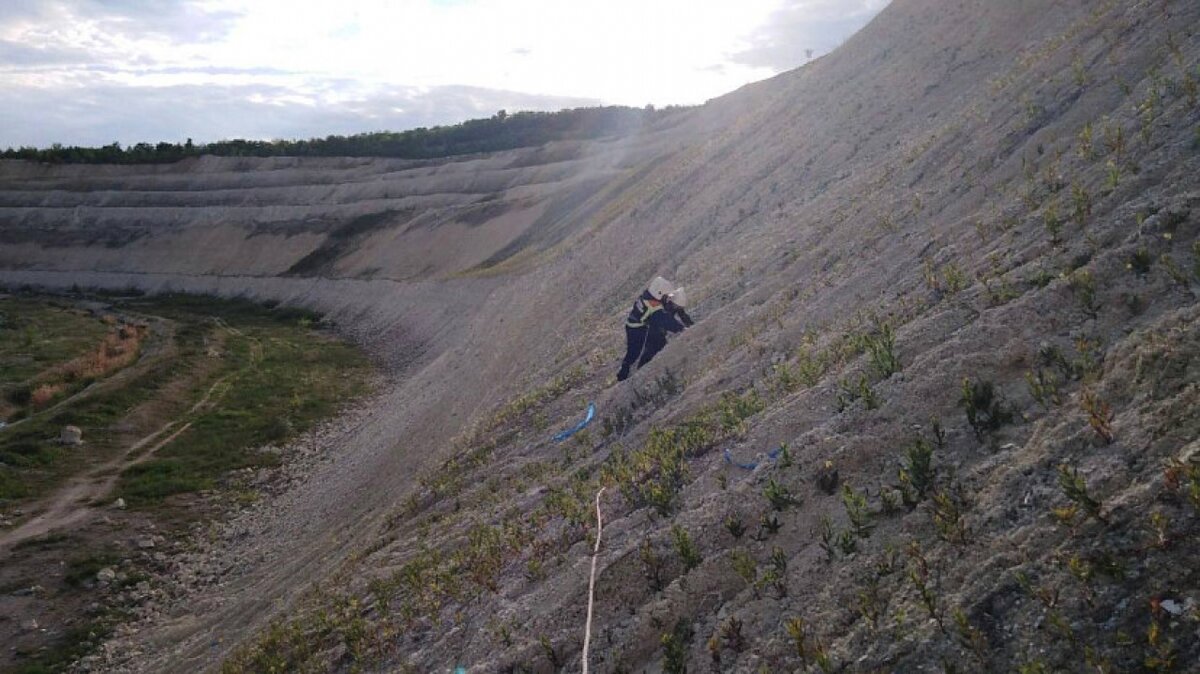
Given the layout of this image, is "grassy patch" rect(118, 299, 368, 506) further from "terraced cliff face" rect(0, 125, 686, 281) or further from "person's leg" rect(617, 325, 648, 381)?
"person's leg" rect(617, 325, 648, 381)

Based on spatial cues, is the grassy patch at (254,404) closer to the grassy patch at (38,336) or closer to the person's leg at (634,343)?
the grassy patch at (38,336)

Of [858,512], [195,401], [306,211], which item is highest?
[306,211]

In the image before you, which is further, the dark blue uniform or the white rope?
the dark blue uniform

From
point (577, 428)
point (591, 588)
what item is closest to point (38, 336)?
point (577, 428)

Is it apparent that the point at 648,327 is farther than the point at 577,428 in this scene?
Yes

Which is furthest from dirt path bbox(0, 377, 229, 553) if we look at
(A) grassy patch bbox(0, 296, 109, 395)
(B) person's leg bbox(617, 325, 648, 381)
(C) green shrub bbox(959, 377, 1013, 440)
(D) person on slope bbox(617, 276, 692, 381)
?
(C) green shrub bbox(959, 377, 1013, 440)

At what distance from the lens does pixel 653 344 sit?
15125 millimetres

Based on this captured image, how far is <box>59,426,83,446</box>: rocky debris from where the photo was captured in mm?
29422

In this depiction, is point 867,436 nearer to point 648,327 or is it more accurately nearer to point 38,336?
point 648,327

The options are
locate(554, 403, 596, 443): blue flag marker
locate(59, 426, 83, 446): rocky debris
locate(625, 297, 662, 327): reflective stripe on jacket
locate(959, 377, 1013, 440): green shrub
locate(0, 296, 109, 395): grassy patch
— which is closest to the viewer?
locate(959, 377, 1013, 440): green shrub

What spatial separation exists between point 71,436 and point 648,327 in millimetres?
25110

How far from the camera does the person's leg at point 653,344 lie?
15070 mm

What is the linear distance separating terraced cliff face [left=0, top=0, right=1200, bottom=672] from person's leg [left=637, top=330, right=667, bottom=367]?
2.19ft

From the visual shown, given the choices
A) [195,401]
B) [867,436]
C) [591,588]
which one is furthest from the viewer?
[195,401]
